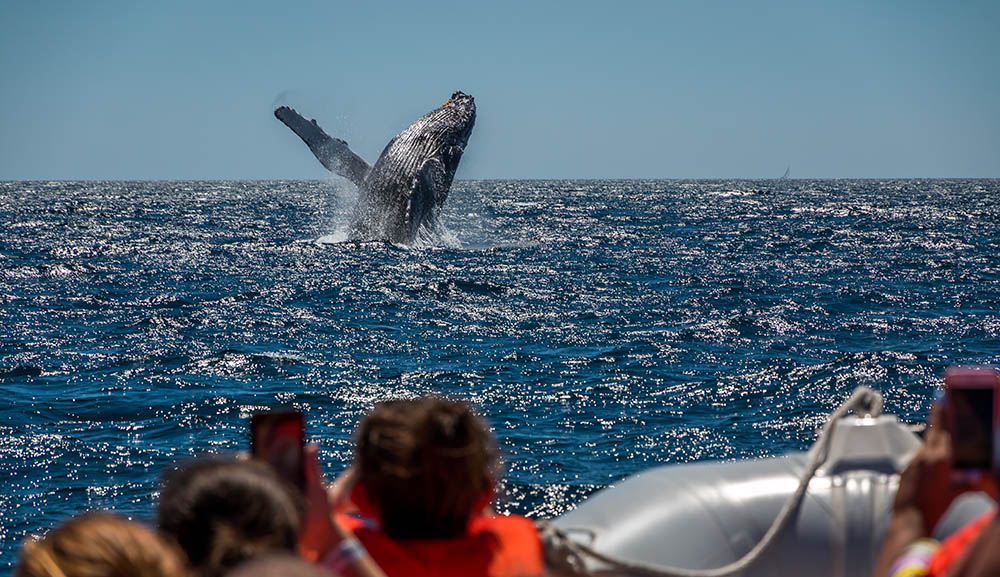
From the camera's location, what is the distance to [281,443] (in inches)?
89.4

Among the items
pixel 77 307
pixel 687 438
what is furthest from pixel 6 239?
pixel 687 438

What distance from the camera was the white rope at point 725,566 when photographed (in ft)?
10.3

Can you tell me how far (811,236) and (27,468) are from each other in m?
29.0

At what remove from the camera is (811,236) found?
33.6 meters

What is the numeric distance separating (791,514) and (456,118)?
18.7 meters

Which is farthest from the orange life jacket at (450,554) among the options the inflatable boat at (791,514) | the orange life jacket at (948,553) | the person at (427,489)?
the inflatable boat at (791,514)

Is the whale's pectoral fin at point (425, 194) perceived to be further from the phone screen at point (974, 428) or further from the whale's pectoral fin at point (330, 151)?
the phone screen at point (974, 428)

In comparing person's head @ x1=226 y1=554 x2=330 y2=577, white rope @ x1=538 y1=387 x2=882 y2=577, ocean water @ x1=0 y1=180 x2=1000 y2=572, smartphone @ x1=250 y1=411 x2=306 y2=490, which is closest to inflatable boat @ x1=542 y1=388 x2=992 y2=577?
white rope @ x1=538 y1=387 x2=882 y2=577

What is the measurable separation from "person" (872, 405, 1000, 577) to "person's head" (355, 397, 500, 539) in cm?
92

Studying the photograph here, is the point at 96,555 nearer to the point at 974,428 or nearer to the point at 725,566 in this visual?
the point at 974,428

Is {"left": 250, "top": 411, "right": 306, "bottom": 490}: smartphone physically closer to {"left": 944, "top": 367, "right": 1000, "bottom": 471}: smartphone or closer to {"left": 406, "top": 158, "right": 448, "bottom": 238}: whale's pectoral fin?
{"left": 944, "top": 367, "right": 1000, "bottom": 471}: smartphone

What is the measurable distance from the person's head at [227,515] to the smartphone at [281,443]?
201 millimetres

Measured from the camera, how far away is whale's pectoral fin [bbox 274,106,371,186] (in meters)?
22.5

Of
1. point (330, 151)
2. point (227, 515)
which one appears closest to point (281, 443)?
point (227, 515)
